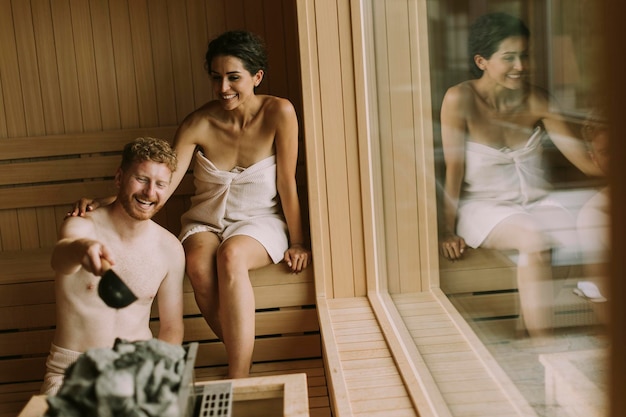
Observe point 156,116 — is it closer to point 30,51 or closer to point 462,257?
point 30,51

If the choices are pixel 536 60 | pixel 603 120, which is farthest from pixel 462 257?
pixel 603 120

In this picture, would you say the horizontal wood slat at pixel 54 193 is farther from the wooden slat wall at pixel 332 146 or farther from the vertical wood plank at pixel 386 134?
the vertical wood plank at pixel 386 134

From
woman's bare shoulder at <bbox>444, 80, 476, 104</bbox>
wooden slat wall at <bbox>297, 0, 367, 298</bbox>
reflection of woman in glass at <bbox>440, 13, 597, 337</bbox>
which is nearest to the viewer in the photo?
reflection of woman in glass at <bbox>440, 13, 597, 337</bbox>

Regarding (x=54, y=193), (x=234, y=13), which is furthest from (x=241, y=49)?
(x=54, y=193)

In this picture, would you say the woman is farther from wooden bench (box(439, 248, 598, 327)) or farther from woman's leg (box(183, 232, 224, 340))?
wooden bench (box(439, 248, 598, 327))

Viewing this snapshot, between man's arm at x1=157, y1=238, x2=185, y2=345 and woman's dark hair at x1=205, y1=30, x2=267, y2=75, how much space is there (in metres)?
0.80

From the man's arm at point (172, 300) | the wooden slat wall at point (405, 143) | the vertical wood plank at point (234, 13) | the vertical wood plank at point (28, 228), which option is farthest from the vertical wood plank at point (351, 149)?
the vertical wood plank at point (28, 228)

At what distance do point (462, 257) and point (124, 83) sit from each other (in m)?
2.64

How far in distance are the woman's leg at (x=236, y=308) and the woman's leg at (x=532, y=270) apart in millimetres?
1719

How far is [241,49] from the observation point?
9.97 feet

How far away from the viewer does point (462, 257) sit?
1620mm

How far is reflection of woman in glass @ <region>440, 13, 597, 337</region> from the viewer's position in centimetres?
95

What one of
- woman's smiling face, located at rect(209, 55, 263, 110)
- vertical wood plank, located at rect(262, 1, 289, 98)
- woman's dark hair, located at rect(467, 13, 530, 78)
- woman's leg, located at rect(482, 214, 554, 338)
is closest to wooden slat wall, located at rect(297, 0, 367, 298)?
woman's smiling face, located at rect(209, 55, 263, 110)

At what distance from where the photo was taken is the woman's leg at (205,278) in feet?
9.45
